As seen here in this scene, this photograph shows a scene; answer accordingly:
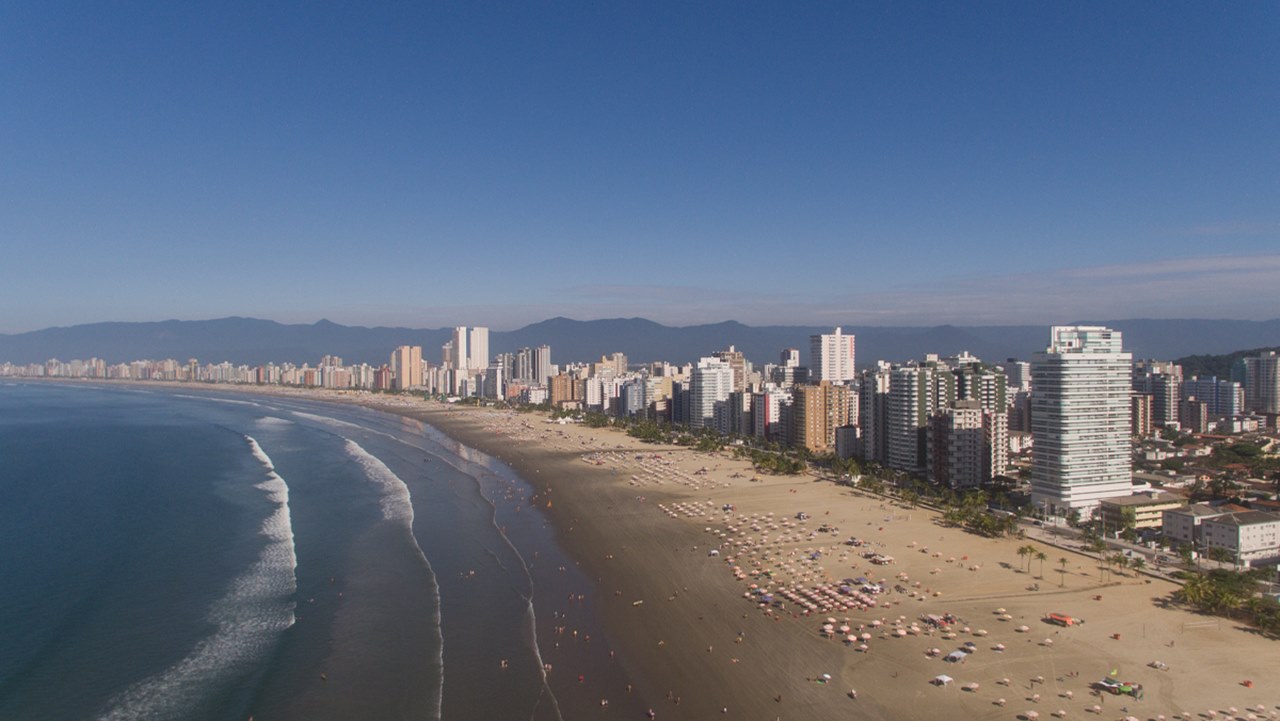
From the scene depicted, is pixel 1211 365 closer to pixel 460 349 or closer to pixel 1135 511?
pixel 1135 511

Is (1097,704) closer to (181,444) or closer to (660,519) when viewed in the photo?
(660,519)

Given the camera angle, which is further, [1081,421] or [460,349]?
[460,349]

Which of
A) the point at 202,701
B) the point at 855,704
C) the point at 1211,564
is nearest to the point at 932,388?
the point at 1211,564

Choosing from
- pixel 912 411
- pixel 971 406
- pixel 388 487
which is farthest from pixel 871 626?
pixel 388 487

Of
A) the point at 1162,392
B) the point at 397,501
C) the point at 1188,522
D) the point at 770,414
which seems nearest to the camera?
the point at 1188,522

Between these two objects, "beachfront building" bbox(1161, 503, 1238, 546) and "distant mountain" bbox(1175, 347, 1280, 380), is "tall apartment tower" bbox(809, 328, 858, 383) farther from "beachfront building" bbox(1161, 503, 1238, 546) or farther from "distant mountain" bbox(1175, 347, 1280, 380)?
"beachfront building" bbox(1161, 503, 1238, 546)

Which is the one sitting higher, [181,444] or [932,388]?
[932,388]

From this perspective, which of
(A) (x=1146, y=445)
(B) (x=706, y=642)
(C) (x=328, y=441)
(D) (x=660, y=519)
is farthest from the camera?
(C) (x=328, y=441)
